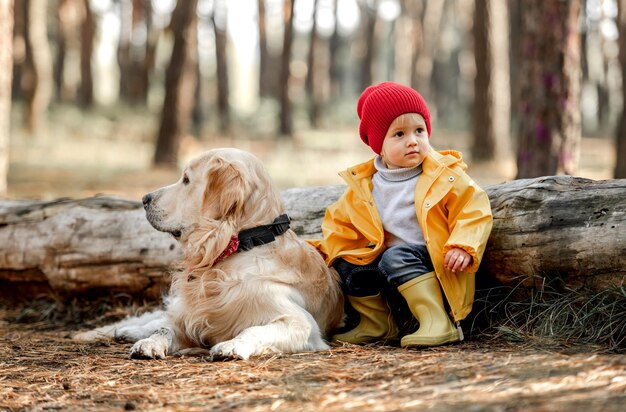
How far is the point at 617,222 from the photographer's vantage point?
4.04 metres

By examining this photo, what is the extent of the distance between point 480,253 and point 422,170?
0.65 meters

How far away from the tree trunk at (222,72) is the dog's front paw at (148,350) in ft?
64.9

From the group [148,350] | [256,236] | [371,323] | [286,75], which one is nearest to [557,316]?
[371,323]

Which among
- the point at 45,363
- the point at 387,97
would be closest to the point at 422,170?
the point at 387,97

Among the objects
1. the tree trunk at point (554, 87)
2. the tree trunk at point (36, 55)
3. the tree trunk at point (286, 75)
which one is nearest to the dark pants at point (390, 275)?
the tree trunk at point (554, 87)

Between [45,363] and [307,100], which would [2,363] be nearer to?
[45,363]

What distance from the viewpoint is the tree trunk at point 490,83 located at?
537 inches

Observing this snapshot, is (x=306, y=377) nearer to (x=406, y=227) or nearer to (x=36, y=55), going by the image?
(x=406, y=227)

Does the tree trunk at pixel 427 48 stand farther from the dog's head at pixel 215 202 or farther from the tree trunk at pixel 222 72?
the dog's head at pixel 215 202

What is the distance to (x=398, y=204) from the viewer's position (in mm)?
4438

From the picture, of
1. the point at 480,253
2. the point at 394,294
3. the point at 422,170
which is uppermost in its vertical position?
the point at 422,170

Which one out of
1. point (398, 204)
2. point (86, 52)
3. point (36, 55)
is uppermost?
point (86, 52)

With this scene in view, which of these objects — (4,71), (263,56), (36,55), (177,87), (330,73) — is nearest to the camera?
(4,71)

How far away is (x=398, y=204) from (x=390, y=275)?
449 millimetres
